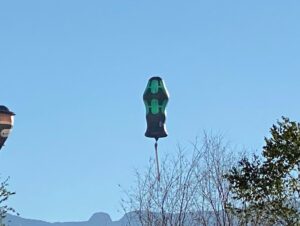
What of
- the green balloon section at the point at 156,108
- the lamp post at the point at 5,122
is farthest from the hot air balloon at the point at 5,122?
the green balloon section at the point at 156,108

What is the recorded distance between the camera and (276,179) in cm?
1472

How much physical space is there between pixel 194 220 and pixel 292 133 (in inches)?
428

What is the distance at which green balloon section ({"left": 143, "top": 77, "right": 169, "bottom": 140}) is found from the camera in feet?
49.5

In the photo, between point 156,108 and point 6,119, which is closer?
point 156,108

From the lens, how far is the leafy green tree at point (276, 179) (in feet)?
47.1

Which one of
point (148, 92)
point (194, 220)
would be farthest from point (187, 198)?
point (148, 92)

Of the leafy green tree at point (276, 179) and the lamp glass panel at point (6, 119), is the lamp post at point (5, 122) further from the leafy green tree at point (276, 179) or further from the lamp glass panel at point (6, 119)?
the leafy green tree at point (276, 179)

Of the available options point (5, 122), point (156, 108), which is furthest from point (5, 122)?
point (156, 108)

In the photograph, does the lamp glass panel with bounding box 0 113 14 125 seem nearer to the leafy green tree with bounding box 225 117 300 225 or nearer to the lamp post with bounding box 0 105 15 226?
the lamp post with bounding box 0 105 15 226

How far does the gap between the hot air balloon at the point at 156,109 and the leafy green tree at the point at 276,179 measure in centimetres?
158

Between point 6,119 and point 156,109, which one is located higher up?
point 6,119

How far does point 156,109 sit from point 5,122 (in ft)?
9.92

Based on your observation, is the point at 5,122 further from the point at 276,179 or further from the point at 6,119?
the point at 276,179

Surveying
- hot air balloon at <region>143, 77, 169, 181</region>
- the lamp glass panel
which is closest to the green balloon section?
hot air balloon at <region>143, 77, 169, 181</region>
